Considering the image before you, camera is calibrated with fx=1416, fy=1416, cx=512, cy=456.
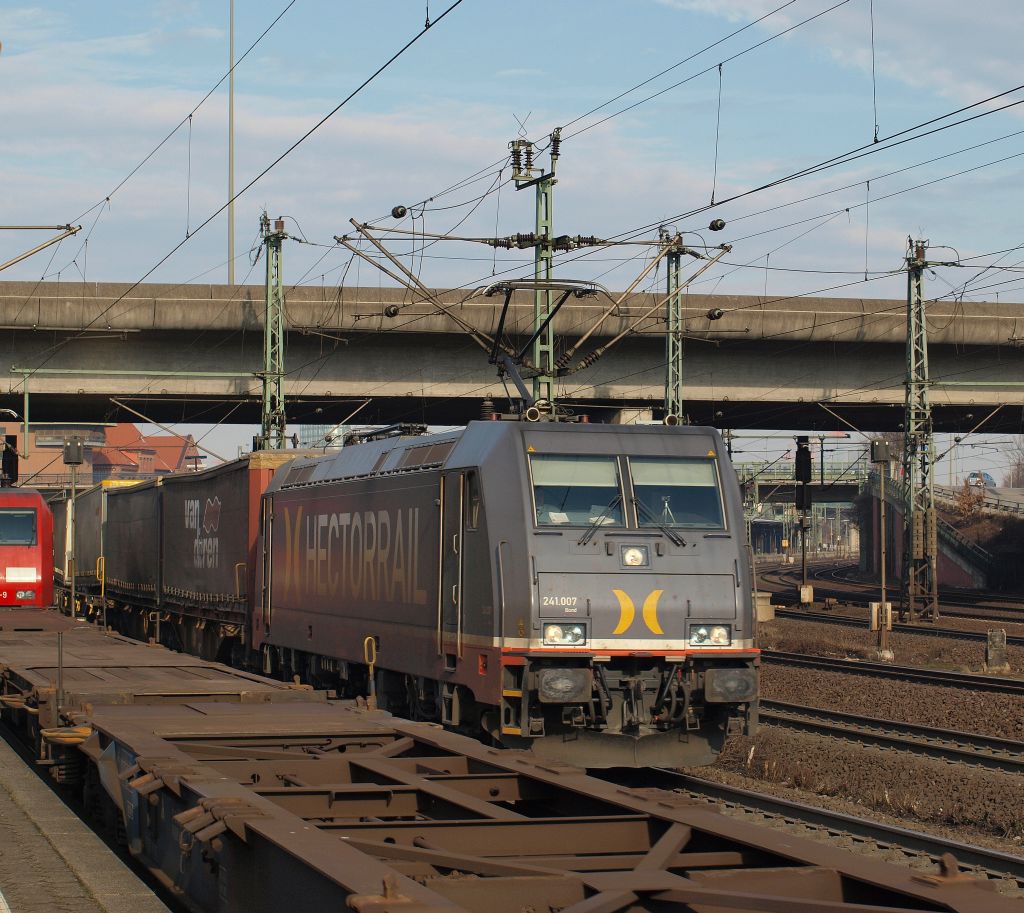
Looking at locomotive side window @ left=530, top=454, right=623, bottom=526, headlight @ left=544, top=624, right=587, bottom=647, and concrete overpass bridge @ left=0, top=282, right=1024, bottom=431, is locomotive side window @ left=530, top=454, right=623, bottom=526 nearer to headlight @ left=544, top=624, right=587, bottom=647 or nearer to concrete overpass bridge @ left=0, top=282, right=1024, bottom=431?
headlight @ left=544, top=624, right=587, bottom=647

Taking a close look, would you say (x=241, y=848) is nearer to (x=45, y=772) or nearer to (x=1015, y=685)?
(x=45, y=772)

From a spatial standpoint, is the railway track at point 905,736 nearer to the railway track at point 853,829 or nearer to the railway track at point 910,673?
the railway track at point 853,829

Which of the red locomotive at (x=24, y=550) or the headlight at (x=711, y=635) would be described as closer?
the headlight at (x=711, y=635)

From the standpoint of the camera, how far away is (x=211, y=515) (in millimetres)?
24656

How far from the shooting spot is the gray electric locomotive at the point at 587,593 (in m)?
12.8

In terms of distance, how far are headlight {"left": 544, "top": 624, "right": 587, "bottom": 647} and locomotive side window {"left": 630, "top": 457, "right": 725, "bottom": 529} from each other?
132 centimetres

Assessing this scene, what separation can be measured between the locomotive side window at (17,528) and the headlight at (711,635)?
62.5ft

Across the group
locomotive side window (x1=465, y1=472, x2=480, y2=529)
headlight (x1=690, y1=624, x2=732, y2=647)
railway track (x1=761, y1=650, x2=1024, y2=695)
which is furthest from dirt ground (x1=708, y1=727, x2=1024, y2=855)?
railway track (x1=761, y1=650, x2=1024, y2=695)

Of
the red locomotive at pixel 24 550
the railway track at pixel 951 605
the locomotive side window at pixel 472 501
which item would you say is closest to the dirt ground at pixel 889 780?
the locomotive side window at pixel 472 501

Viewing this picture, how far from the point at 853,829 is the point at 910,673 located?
42.7 feet

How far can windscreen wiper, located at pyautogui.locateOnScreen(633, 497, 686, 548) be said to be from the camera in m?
13.4

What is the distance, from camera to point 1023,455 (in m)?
161

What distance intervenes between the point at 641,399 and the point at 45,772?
2863 centimetres

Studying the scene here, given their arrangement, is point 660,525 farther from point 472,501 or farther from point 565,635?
point 472,501
